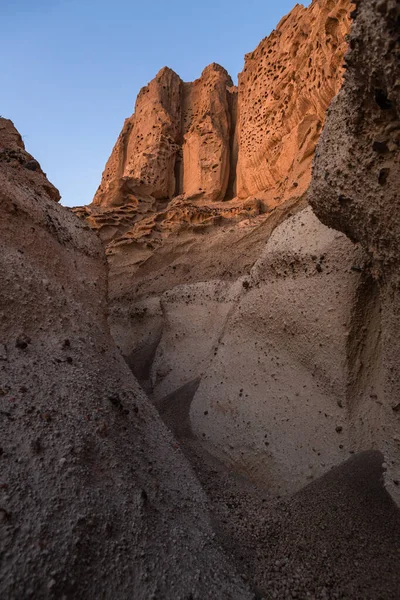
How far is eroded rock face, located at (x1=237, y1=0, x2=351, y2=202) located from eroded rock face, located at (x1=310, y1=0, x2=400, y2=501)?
4.61m

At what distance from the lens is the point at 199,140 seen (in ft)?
34.2

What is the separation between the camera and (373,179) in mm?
1598

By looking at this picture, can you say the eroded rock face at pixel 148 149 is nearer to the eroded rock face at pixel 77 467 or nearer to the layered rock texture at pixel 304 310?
the layered rock texture at pixel 304 310

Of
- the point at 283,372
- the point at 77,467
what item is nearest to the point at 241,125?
the point at 283,372

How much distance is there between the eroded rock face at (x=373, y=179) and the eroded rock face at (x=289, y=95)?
461 cm

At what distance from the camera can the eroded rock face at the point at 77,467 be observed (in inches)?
46.6

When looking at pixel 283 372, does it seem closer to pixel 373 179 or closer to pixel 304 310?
pixel 304 310

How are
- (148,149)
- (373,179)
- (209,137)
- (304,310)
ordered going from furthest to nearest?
(148,149)
(209,137)
(304,310)
(373,179)

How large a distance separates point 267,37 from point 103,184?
23.2 feet

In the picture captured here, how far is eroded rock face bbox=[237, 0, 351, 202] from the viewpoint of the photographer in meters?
6.13

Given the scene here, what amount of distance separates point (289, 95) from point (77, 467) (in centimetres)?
860

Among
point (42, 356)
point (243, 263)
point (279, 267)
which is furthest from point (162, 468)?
point (243, 263)

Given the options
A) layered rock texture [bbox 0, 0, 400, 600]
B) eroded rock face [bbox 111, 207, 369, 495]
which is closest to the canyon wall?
eroded rock face [bbox 111, 207, 369, 495]

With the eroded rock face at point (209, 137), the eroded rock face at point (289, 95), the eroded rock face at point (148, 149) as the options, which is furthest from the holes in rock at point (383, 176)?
the eroded rock face at point (148, 149)
